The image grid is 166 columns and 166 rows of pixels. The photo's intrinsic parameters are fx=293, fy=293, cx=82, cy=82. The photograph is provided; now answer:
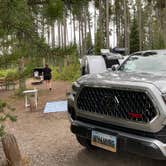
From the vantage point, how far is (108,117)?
12.4 ft

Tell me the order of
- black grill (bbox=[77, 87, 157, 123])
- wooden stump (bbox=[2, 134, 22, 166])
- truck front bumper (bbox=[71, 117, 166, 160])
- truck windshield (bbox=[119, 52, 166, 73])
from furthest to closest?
truck windshield (bbox=[119, 52, 166, 73]), wooden stump (bbox=[2, 134, 22, 166]), black grill (bbox=[77, 87, 157, 123]), truck front bumper (bbox=[71, 117, 166, 160])

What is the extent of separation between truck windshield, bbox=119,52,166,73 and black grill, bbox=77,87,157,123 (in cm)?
106

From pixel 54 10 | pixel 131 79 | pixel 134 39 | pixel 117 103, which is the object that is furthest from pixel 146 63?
pixel 134 39

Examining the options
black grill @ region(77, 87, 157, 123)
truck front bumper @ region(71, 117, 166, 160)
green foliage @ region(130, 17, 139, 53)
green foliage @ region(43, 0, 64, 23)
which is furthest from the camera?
green foliage @ region(130, 17, 139, 53)

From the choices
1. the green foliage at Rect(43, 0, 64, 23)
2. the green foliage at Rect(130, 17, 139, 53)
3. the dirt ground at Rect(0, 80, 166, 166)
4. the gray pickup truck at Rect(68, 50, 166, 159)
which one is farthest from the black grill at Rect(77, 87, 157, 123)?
the green foliage at Rect(130, 17, 139, 53)

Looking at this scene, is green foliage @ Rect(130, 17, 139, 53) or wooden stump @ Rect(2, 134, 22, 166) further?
green foliage @ Rect(130, 17, 139, 53)

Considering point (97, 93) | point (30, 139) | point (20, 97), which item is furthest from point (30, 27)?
point (20, 97)

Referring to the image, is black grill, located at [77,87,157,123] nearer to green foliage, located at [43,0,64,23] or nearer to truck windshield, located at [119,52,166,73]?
truck windshield, located at [119,52,166,73]

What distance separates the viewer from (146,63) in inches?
203

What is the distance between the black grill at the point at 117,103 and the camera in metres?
3.38

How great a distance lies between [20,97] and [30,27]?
32.1ft

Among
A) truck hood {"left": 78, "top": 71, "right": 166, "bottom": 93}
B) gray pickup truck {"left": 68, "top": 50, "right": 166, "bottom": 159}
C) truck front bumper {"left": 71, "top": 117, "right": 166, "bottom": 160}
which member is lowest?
truck front bumper {"left": 71, "top": 117, "right": 166, "bottom": 160}

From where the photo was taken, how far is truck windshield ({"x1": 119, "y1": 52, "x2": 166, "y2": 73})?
475cm

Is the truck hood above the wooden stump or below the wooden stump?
above
